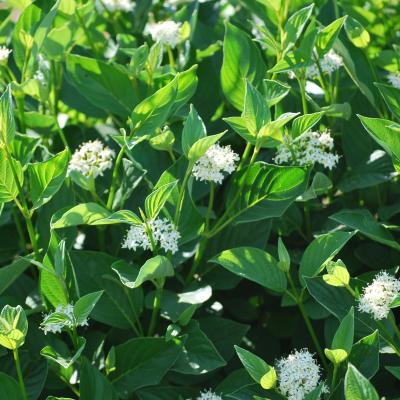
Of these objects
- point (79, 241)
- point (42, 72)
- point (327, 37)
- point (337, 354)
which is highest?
point (327, 37)

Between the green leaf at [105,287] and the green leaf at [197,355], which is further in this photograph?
the green leaf at [105,287]

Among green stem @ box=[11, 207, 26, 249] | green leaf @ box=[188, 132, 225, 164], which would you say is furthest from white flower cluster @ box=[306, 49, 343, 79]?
green stem @ box=[11, 207, 26, 249]

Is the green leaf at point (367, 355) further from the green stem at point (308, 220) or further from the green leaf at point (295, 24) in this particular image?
the green leaf at point (295, 24)

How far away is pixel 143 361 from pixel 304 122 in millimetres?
430

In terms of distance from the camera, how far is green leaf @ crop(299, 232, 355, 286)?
3.54 ft

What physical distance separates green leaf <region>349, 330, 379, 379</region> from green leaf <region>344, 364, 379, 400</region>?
0.46 ft

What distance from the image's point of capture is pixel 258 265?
1120 millimetres

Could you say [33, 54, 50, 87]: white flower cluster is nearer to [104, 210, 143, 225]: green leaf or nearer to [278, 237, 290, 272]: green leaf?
[104, 210, 143, 225]: green leaf

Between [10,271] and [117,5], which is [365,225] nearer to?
[10,271]

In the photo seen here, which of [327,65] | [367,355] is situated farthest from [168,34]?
[367,355]

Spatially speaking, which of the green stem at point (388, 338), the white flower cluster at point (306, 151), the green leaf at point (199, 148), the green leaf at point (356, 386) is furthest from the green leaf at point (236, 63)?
the green leaf at point (356, 386)

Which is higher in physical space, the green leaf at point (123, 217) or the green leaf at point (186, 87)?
the green leaf at point (186, 87)

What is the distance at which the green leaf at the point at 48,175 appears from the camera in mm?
1139

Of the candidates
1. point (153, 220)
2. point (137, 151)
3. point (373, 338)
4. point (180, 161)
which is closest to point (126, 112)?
point (137, 151)
